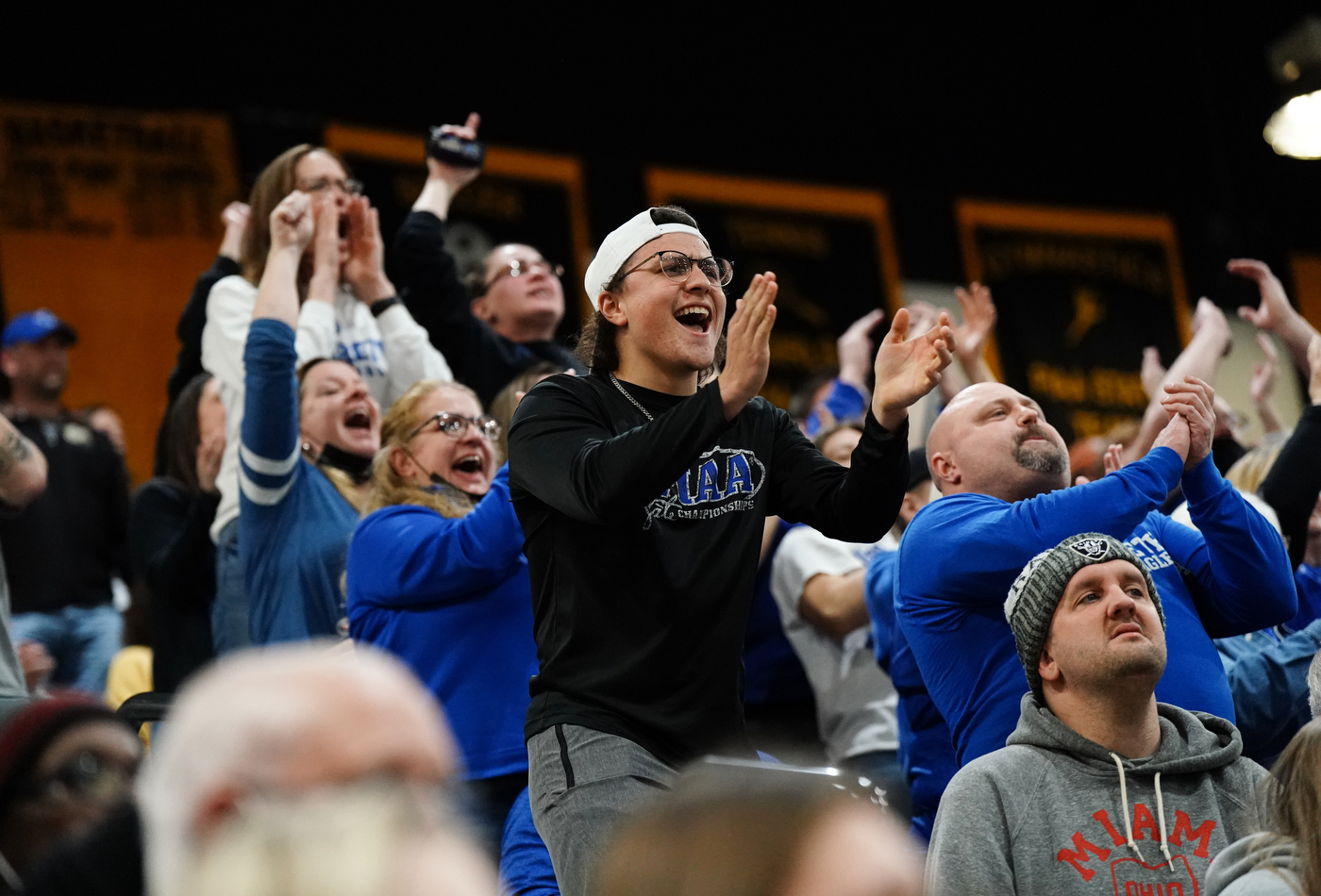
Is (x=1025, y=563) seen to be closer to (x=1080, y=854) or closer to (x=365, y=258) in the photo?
(x=1080, y=854)

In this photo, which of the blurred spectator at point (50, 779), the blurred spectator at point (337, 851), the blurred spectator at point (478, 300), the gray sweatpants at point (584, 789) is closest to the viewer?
the blurred spectator at point (337, 851)

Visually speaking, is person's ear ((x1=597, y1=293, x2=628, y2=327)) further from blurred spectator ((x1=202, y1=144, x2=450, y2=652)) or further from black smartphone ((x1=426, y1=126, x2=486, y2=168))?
black smartphone ((x1=426, y1=126, x2=486, y2=168))

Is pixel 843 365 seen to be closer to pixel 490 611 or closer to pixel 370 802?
pixel 490 611

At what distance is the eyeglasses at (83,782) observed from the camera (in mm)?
1614

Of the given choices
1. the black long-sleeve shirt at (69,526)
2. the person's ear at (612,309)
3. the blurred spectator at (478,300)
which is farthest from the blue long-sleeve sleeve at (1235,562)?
the black long-sleeve shirt at (69,526)

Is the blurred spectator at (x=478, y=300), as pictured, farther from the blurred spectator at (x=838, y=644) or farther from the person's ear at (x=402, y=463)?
the person's ear at (x=402, y=463)

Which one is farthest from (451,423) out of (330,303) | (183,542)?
(330,303)

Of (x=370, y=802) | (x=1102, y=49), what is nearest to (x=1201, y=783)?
(x=370, y=802)

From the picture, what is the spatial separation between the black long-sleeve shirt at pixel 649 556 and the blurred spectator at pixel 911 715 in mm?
1018

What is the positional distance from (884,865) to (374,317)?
159 inches

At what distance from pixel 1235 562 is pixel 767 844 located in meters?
2.45

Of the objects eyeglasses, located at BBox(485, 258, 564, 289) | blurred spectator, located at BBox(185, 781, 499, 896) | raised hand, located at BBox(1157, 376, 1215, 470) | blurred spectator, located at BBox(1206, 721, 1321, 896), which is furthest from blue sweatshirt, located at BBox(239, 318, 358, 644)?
blurred spectator, located at BBox(185, 781, 499, 896)

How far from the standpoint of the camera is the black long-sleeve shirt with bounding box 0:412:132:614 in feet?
18.4

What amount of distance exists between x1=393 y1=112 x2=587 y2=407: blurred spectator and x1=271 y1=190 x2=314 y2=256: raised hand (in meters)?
0.49
